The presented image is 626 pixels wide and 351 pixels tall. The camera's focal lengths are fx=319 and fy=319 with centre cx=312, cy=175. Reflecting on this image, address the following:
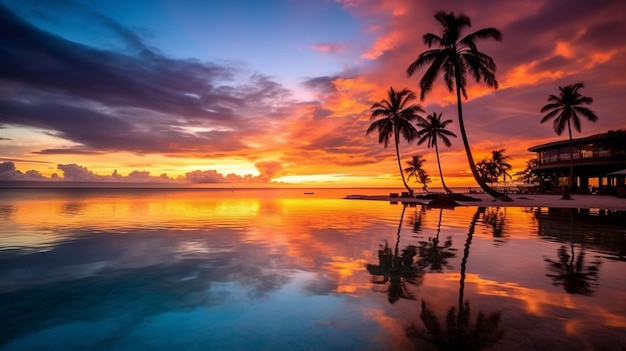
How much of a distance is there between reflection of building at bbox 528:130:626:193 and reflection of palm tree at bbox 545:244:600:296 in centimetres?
4177

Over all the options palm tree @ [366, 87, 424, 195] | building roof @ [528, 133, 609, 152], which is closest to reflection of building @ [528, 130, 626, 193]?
building roof @ [528, 133, 609, 152]

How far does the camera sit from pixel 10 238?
13.8 metres

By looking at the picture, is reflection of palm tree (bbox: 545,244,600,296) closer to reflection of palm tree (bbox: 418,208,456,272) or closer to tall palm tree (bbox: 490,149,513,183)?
reflection of palm tree (bbox: 418,208,456,272)

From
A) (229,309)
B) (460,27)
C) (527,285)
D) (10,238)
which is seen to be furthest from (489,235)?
(460,27)

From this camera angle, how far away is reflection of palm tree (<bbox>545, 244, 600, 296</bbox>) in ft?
21.4

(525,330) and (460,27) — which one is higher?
(460,27)

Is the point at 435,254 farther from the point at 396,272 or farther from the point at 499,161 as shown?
the point at 499,161

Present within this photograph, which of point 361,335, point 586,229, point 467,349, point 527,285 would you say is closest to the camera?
point 467,349

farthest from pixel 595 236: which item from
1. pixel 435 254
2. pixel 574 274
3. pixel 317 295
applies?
pixel 317 295

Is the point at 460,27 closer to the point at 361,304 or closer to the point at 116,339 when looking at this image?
the point at 361,304

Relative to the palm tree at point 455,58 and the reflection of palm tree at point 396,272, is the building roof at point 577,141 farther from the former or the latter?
the reflection of palm tree at point 396,272

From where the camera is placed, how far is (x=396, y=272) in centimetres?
789

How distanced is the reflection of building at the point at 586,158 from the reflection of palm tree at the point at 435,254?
41690mm

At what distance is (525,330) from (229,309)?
474cm
